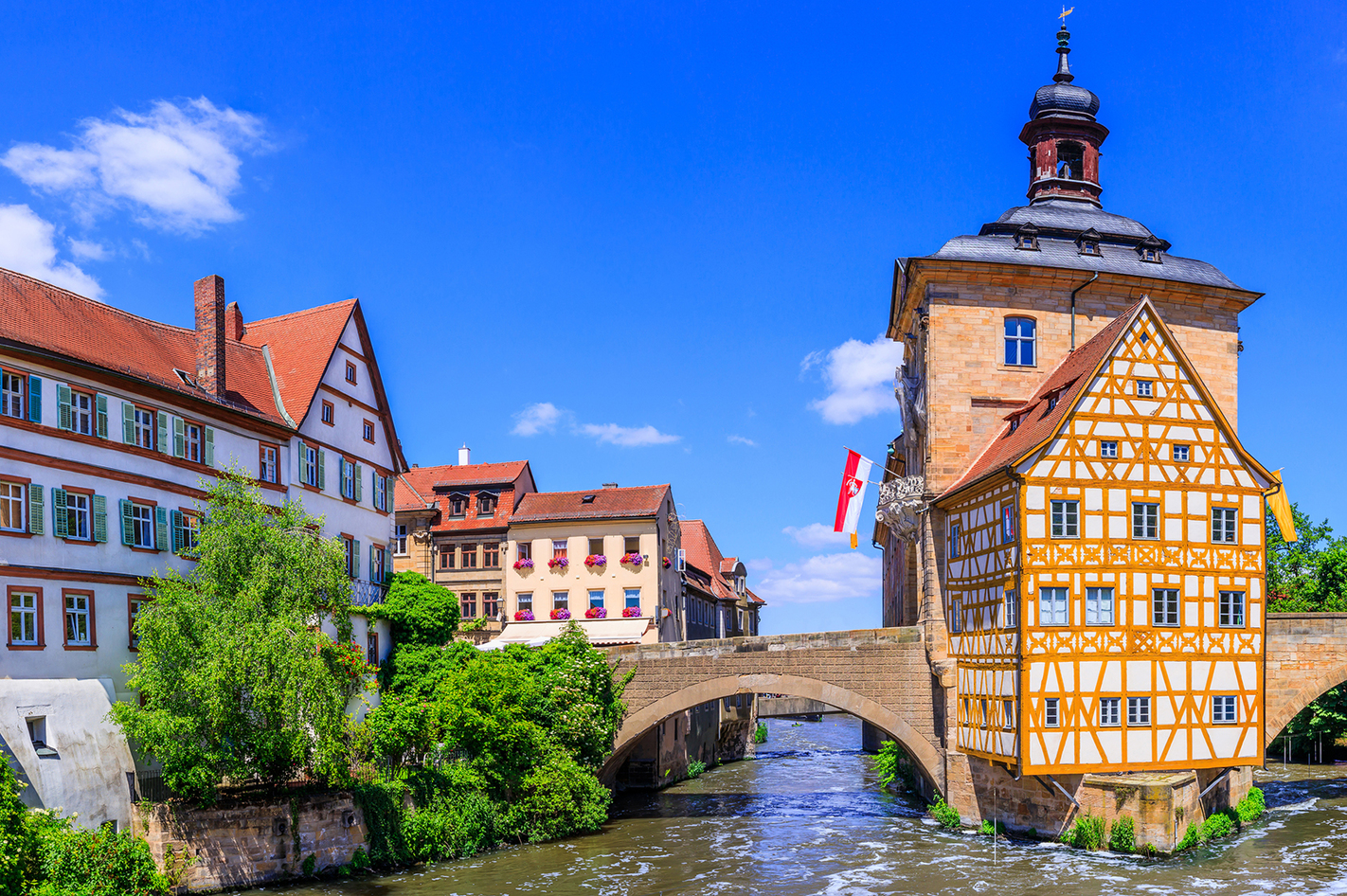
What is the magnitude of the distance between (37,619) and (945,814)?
2359 centimetres

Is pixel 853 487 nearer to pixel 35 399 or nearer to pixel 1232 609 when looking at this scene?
pixel 1232 609

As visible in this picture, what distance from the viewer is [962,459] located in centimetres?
3497

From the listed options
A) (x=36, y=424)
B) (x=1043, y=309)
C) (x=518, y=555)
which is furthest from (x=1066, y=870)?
(x=518, y=555)

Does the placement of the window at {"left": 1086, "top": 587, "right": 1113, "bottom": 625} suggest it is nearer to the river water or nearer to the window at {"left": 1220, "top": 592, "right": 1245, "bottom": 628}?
the window at {"left": 1220, "top": 592, "right": 1245, "bottom": 628}

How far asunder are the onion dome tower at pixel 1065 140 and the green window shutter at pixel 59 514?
3177cm

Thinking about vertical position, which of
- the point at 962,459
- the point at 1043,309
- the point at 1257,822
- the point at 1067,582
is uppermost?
the point at 1043,309

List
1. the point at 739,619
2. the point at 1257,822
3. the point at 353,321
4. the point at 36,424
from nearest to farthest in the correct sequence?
the point at 36,424, the point at 1257,822, the point at 353,321, the point at 739,619

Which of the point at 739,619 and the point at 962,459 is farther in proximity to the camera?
the point at 739,619

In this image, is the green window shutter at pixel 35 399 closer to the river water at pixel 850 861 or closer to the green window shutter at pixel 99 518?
the green window shutter at pixel 99 518

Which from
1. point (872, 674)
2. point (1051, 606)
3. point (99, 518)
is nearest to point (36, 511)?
point (99, 518)

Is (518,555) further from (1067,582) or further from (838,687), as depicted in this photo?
(1067,582)

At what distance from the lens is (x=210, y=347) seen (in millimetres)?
31625

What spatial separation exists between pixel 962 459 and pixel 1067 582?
663 cm

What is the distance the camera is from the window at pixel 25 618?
2400 cm
